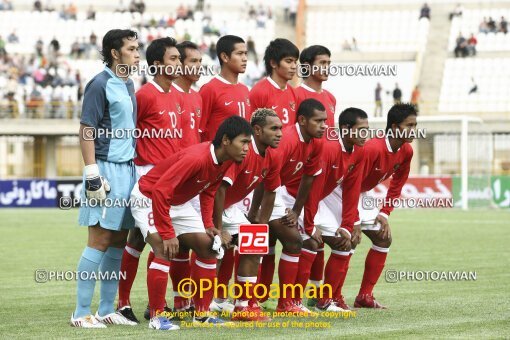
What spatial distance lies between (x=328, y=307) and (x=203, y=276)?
5.32ft

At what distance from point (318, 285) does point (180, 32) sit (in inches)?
1381

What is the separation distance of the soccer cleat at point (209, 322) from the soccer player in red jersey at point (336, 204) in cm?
142

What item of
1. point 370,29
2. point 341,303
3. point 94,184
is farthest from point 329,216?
point 370,29

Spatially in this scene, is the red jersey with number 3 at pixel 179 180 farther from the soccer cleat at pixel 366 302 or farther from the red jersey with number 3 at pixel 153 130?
the soccer cleat at pixel 366 302

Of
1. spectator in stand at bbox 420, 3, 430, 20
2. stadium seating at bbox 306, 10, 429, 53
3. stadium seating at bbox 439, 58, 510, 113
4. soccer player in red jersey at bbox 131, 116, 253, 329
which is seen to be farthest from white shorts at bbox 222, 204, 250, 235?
spectator in stand at bbox 420, 3, 430, 20

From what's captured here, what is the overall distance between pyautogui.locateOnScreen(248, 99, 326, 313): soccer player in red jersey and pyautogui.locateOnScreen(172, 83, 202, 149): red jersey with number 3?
0.84 m

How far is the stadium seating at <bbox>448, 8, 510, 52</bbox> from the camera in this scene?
43.2m

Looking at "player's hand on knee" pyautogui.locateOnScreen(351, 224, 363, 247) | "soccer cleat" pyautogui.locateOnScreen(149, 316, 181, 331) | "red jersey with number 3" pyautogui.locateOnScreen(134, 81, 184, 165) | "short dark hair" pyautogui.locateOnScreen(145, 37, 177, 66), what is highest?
"short dark hair" pyautogui.locateOnScreen(145, 37, 177, 66)

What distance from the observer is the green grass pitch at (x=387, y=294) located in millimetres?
8117

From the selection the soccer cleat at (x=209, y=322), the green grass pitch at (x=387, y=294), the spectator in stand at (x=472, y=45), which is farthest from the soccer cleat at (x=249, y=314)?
the spectator in stand at (x=472, y=45)

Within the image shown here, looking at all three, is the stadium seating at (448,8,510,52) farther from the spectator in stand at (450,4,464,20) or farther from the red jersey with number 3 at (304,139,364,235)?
the red jersey with number 3 at (304,139,364,235)

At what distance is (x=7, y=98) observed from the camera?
1516 inches

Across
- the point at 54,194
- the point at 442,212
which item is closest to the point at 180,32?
the point at 54,194

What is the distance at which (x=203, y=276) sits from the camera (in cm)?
866
